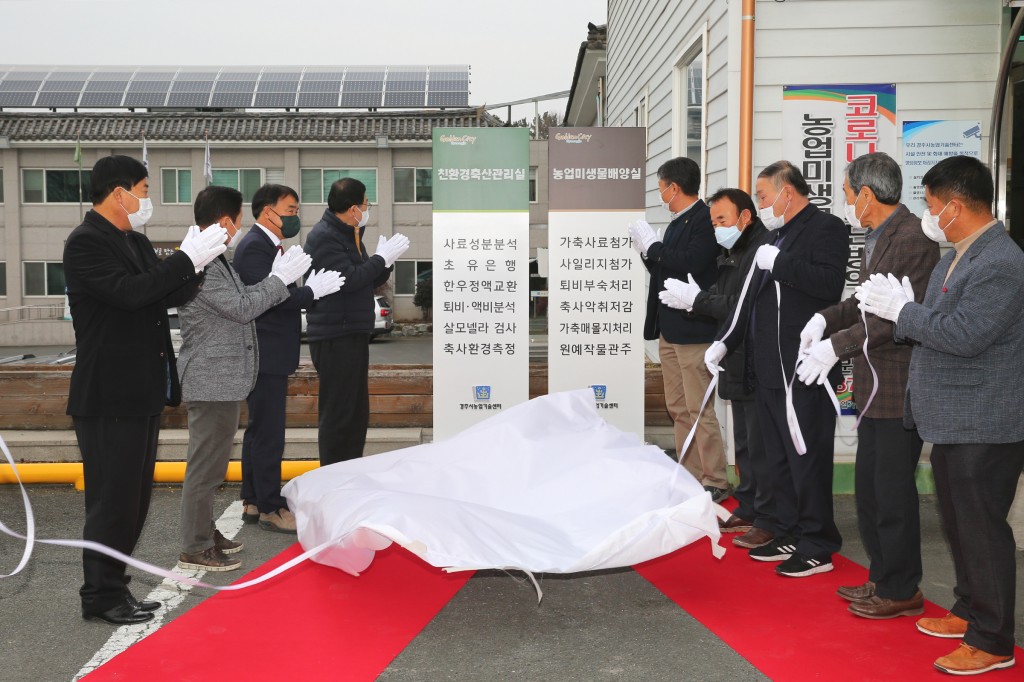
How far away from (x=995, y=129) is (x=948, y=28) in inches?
28.9

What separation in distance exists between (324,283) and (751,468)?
8.67ft

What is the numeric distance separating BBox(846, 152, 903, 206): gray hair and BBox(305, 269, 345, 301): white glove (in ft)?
9.44

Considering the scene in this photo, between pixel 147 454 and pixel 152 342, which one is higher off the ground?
pixel 152 342

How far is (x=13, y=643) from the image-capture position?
147 inches

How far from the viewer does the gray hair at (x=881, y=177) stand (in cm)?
395

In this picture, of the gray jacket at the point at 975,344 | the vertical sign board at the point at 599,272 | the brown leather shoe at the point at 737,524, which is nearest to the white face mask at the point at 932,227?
the gray jacket at the point at 975,344

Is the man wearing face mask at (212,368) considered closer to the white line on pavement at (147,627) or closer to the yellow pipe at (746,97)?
the white line on pavement at (147,627)

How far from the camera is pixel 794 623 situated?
3.90 meters

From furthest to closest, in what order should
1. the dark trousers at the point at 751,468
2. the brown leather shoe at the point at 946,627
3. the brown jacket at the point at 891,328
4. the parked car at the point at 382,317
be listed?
the parked car at the point at 382,317 → the dark trousers at the point at 751,468 → the brown jacket at the point at 891,328 → the brown leather shoe at the point at 946,627

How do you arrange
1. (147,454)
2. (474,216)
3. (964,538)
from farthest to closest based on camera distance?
1. (474,216)
2. (147,454)
3. (964,538)

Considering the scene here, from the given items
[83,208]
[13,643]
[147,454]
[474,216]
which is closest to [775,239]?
[474,216]

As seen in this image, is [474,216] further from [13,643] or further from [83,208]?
[83,208]

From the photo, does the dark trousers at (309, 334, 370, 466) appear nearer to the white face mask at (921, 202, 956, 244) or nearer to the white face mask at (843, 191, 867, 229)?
the white face mask at (843, 191, 867, 229)

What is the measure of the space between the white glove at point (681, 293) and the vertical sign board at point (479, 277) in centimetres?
148
